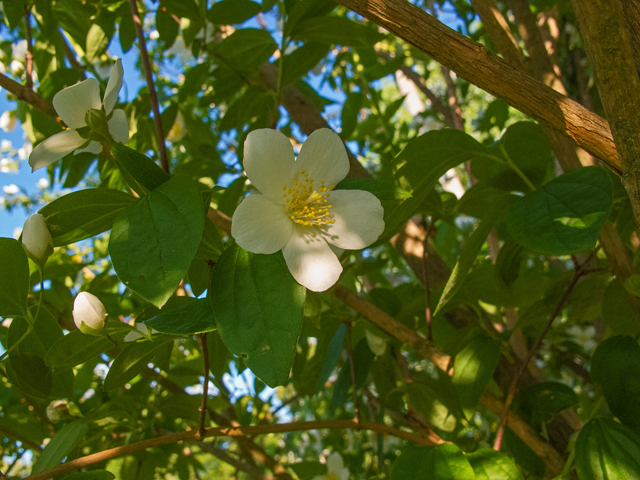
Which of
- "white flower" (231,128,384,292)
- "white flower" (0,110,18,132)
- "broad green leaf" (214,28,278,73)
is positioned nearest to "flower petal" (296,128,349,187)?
"white flower" (231,128,384,292)

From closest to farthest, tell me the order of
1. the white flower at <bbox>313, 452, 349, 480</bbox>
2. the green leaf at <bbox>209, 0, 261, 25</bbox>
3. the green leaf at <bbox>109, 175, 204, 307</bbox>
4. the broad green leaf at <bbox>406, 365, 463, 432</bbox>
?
the green leaf at <bbox>109, 175, 204, 307</bbox> → the broad green leaf at <bbox>406, 365, 463, 432</bbox> → the green leaf at <bbox>209, 0, 261, 25</bbox> → the white flower at <bbox>313, 452, 349, 480</bbox>

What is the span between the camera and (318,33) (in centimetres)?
93

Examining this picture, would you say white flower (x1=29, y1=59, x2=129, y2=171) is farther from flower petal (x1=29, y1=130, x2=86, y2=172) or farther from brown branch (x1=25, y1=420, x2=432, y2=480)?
brown branch (x1=25, y1=420, x2=432, y2=480)

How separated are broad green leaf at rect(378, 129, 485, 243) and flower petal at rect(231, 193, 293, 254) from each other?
0.51ft

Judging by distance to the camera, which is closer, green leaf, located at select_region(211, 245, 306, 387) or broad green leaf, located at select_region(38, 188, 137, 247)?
green leaf, located at select_region(211, 245, 306, 387)

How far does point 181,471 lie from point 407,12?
1110mm

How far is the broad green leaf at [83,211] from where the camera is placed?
1.82 feet

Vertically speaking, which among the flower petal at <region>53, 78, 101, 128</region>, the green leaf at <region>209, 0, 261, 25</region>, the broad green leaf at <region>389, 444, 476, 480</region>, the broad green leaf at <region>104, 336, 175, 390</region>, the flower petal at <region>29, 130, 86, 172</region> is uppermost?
the green leaf at <region>209, 0, 261, 25</region>

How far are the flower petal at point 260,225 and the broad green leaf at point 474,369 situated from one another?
36 cm

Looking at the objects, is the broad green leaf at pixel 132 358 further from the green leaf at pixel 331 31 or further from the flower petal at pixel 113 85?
the green leaf at pixel 331 31

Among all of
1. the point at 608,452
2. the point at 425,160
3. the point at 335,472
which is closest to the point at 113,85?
the point at 425,160

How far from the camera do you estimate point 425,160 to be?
0.69 meters

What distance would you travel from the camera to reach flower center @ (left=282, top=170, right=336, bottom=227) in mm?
591

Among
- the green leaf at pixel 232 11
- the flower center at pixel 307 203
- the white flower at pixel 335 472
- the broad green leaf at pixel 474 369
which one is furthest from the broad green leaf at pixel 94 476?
the green leaf at pixel 232 11
